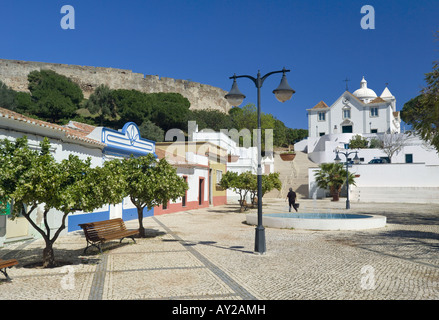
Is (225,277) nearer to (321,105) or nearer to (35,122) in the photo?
(35,122)

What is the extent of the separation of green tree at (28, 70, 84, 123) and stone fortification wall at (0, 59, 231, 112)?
5.45 metres

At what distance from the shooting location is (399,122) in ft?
213

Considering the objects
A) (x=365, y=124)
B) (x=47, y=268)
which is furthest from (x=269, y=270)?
(x=365, y=124)

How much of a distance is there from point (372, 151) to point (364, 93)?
77.8ft

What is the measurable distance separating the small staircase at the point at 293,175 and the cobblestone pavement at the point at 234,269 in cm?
2716

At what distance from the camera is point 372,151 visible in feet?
160

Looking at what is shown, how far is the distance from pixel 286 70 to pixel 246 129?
48.8 metres

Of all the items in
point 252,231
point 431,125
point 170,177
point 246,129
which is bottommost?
point 252,231

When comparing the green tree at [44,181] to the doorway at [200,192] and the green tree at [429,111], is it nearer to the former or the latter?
the green tree at [429,111]

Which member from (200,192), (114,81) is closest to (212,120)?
(114,81)

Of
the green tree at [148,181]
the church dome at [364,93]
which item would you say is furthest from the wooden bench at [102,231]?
the church dome at [364,93]

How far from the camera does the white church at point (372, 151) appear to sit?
3521 cm

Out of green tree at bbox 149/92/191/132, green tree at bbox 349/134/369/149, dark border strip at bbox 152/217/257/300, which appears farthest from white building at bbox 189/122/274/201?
dark border strip at bbox 152/217/257/300

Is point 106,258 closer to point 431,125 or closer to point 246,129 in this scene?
point 431,125
